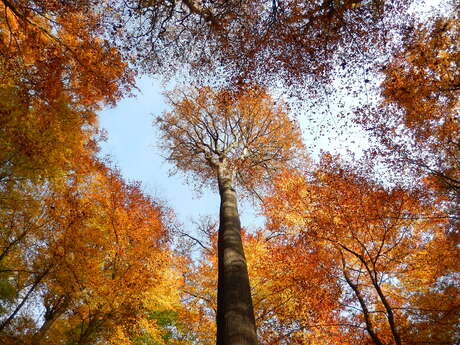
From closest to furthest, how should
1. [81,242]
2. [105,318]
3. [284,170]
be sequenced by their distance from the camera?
1. [105,318]
2. [81,242]
3. [284,170]

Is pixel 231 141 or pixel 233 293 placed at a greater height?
pixel 231 141

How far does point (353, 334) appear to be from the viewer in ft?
35.3

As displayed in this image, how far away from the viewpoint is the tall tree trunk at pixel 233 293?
11.6 ft

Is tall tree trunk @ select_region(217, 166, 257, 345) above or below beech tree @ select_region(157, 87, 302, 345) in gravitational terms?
below

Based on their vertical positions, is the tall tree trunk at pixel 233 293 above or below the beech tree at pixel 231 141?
below

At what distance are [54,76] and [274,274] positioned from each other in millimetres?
10998

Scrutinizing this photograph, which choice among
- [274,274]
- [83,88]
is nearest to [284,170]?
[274,274]

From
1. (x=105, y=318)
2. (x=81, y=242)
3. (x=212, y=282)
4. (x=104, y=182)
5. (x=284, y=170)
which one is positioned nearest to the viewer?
(x=105, y=318)

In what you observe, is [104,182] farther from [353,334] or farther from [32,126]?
[353,334]

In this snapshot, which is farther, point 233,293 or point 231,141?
point 231,141

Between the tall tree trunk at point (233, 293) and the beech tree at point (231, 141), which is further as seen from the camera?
the beech tree at point (231, 141)

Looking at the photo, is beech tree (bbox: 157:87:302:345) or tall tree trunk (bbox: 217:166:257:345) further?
beech tree (bbox: 157:87:302:345)

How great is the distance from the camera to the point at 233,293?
4.14m

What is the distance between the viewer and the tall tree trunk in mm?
3535
